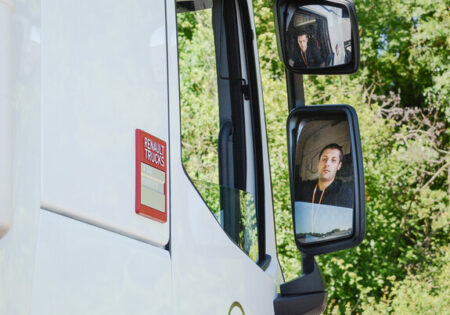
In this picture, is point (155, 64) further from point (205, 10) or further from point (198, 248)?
point (205, 10)

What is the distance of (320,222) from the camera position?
193 cm

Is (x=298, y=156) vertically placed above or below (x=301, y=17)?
below

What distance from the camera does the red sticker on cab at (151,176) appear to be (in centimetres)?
115

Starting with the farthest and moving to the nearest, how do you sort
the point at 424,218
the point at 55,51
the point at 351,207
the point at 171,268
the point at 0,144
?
the point at 424,218, the point at 351,207, the point at 171,268, the point at 55,51, the point at 0,144

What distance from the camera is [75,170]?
3.17 feet

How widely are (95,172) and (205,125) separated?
0.82 metres

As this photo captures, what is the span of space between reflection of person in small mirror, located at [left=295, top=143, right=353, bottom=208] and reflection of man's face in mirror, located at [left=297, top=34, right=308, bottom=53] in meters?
0.29

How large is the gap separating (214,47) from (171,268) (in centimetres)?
95

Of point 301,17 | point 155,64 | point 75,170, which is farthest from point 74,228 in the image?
point 301,17

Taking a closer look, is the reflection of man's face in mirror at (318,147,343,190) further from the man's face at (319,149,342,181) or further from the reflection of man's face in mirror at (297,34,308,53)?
the reflection of man's face in mirror at (297,34,308,53)

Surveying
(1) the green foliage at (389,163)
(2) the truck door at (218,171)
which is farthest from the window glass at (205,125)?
(1) the green foliage at (389,163)

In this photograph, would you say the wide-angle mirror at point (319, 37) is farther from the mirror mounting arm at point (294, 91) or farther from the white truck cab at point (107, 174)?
the white truck cab at point (107, 174)

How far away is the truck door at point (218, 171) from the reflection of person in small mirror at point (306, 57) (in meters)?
0.19

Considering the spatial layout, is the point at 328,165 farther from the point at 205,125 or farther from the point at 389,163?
the point at 389,163
